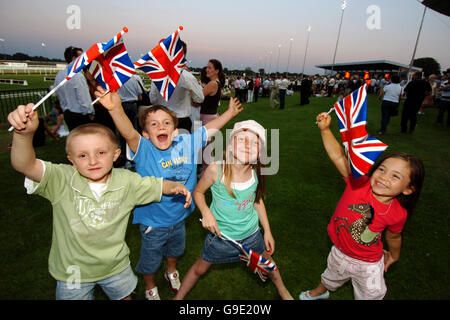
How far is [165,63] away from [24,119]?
1.76m

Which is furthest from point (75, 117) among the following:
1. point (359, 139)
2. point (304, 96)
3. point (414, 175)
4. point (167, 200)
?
point (304, 96)

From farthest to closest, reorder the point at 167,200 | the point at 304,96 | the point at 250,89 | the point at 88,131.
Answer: the point at 250,89 < the point at 304,96 < the point at 167,200 < the point at 88,131

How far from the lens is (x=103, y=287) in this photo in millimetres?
1859

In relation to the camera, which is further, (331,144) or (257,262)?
(331,144)

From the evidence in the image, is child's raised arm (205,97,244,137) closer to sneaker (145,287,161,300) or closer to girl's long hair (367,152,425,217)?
girl's long hair (367,152,425,217)

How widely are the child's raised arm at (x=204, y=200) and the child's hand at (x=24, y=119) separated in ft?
3.82

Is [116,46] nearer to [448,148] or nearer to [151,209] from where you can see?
[151,209]

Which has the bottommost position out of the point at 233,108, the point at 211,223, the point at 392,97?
the point at 211,223

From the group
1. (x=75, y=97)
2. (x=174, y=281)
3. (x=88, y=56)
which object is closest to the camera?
(x=88, y=56)

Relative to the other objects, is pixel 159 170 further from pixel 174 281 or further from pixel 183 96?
pixel 183 96

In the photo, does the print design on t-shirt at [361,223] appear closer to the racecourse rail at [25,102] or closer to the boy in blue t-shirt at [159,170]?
the boy in blue t-shirt at [159,170]
